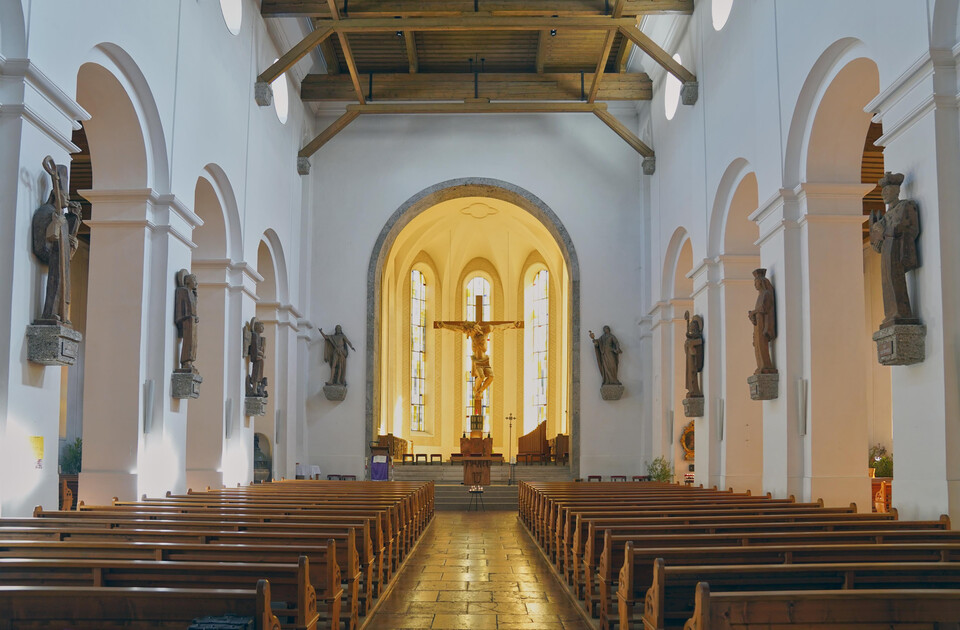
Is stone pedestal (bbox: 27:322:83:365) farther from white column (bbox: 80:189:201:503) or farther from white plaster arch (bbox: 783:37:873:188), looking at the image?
white plaster arch (bbox: 783:37:873:188)

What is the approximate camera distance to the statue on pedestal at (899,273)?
666cm

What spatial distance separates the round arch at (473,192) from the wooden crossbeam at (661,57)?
4.92 metres

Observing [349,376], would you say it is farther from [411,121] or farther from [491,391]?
[491,391]

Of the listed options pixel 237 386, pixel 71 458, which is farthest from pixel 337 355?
pixel 71 458

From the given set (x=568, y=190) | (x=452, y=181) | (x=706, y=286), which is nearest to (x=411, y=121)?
(x=452, y=181)

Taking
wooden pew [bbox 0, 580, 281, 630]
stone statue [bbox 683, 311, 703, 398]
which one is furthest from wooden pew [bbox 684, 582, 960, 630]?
stone statue [bbox 683, 311, 703, 398]

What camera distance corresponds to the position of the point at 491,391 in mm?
26688

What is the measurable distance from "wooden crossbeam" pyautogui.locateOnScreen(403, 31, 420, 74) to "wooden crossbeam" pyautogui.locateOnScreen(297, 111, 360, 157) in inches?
54.7

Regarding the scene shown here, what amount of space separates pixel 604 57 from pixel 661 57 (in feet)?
5.24

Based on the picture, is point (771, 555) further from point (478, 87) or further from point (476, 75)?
point (478, 87)

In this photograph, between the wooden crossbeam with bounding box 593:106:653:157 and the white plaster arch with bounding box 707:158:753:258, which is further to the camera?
the wooden crossbeam with bounding box 593:106:653:157

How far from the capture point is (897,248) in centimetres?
673

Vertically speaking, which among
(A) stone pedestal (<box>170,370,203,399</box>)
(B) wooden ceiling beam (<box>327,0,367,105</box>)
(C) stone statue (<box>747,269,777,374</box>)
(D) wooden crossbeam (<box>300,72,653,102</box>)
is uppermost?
(D) wooden crossbeam (<box>300,72,653,102</box>)

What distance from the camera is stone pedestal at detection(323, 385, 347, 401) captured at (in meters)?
17.9
